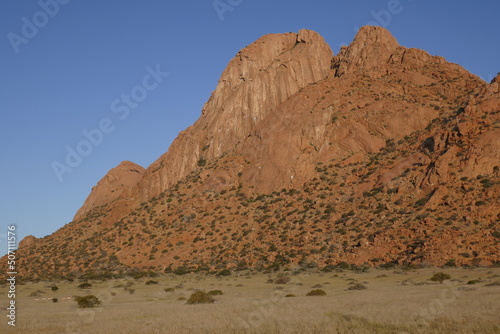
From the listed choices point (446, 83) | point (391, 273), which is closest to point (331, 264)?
point (391, 273)

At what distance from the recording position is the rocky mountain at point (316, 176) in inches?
2112

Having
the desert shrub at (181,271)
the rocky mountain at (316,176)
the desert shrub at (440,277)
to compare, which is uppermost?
the rocky mountain at (316,176)

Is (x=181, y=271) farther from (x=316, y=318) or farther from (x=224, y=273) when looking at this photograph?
(x=316, y=318)

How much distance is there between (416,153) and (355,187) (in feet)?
31.2

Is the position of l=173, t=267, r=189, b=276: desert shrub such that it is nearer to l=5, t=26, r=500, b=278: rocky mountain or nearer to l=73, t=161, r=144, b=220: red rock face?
l=5, t=26, r=500, b=278: rocky mountain

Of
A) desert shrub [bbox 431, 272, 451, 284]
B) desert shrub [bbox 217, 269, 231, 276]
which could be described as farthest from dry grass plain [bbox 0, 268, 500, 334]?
desert shrub [bbox 217, 269, 231, 276]

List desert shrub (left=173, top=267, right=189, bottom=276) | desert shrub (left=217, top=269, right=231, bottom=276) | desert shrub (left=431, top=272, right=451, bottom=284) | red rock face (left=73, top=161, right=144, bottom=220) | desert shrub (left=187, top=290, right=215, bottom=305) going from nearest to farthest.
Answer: desert shrub (left=187, top=290, right=215, bottom=305) < desert shrub (left=431, top=272, right=451, bottom=284) < desert shrub (left=217, top=269, right=231, bottom=276) < desert shrub (left=173, top=267, right=189, bottom=276) < red rock face (left=73, top=161, right=144, bottom=220)

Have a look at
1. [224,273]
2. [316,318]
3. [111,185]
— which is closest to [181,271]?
[224,273]

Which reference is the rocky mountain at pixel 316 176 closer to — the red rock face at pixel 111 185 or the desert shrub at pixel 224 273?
the desert shrub at pixel 224 273

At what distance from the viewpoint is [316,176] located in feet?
241

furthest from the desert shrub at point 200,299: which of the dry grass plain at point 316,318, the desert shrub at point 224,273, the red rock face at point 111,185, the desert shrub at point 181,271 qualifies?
the red rock face at point 111,185

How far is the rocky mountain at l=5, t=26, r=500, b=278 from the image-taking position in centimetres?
5366

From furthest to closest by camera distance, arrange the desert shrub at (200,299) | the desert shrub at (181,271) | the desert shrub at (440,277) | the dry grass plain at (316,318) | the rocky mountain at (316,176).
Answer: the desert shrub at (181,271) < the rocky mountain at (316,176) < the desert shrub at (440,277) < the desert shrub at (200,299) < the dry grass plain at (316,318)

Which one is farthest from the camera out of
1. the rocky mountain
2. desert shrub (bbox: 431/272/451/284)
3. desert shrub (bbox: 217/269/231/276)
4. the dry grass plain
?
desert shrub (bbox: 217/269/231/276)
